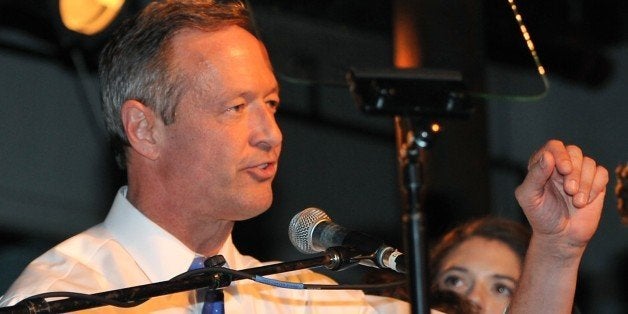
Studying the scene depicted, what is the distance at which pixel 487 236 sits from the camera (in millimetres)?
3354

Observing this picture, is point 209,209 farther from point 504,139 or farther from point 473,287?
point 504,139

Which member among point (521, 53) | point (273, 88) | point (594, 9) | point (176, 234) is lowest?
point (176, 234)

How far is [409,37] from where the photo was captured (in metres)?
3.50

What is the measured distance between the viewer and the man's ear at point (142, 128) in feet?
8.82

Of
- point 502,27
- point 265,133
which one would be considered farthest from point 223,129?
point 502,27

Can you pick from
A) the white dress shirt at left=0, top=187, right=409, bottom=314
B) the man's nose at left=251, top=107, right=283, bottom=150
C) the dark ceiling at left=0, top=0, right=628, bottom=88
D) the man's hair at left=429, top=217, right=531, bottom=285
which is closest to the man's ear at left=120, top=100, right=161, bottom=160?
the white dress shirt at left=0, top=187, right=409, bottom=314

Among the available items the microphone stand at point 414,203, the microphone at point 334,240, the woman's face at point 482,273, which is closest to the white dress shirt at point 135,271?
the microphone at point 334,240

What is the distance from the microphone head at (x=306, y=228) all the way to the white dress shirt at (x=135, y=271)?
0.33m

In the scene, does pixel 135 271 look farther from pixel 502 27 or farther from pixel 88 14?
pixel 502 27

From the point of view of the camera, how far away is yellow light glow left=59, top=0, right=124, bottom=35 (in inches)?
133

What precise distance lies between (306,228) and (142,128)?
2.04 feet

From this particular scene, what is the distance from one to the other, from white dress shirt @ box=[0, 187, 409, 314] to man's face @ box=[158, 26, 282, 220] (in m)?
0.11

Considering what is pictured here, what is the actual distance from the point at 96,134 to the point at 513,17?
133cm

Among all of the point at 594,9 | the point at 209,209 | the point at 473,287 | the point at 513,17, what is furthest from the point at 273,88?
the point at 594,9
